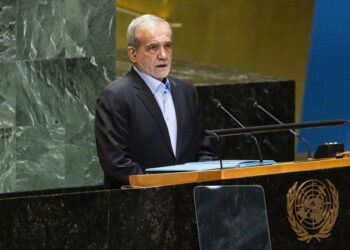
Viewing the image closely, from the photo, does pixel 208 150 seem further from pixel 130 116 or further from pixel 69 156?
pixel 69 156

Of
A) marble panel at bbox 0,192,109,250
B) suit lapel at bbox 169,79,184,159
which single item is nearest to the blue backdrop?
suit lapel at bbox 169,79,184,159

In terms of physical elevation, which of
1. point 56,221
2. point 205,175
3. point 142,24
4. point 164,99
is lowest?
point 56,221

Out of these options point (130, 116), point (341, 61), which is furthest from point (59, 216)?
point (341, 61)

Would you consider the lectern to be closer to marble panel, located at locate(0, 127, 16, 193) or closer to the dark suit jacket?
the dark suit jacket

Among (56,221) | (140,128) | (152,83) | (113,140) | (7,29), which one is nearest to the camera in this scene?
(56,221)

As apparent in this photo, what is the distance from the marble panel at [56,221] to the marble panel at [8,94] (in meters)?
3.56

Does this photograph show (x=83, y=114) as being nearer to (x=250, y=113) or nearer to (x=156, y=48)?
(x=250, y=113)

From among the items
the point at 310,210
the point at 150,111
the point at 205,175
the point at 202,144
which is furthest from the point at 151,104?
the point at 310,210

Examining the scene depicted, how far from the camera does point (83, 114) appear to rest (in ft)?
23.9

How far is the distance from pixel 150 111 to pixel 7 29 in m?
2.66

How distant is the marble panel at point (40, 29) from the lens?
7113 mm

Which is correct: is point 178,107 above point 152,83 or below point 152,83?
below

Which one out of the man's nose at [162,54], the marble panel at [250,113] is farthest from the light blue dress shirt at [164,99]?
the marble panel at [250,113]

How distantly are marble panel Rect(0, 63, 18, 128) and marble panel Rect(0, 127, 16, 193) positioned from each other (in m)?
0.07
